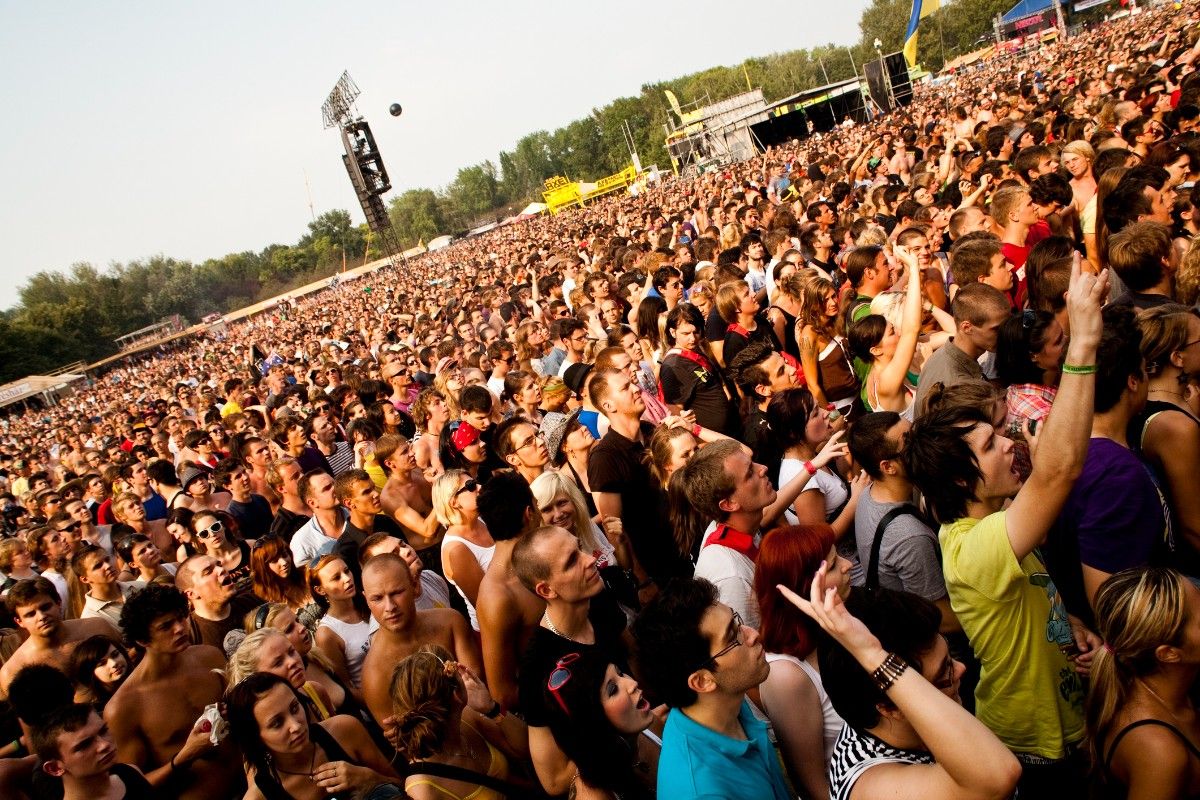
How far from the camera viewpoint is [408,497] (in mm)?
5312

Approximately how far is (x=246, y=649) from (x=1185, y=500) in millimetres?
3516

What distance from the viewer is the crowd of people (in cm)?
201

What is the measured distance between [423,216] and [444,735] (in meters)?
113

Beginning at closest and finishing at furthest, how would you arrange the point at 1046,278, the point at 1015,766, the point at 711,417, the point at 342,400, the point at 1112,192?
the point at 1015,766 → the point at 1046,278 → the point at 1112,192 → the point at 711,417 → the point at 342,400

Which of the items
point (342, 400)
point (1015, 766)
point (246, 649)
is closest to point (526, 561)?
point (246, 649)

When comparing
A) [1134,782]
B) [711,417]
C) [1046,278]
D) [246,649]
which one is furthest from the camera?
[711,417]

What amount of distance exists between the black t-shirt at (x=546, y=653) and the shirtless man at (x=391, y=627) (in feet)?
2.41

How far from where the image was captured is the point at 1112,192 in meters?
4.94

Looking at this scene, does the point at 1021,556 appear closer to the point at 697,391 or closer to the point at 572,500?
the point at 572,500

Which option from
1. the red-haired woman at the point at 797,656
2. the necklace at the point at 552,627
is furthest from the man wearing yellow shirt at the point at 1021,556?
the necklace at the point at 552,627

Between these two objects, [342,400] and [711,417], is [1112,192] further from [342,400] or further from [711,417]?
[342,400]

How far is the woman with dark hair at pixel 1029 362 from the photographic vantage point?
128 inches

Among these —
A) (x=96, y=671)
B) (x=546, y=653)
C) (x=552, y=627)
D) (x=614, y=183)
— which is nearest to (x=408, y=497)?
(x=96, y=671)

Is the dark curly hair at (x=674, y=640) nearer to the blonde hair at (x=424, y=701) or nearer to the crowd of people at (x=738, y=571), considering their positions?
the crowd of people at (x=738, y=571)
